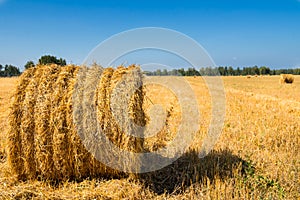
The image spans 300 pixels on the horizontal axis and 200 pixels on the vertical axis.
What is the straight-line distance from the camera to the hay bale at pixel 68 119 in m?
4.07

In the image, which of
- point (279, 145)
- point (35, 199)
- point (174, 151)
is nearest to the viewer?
point (35, 199)

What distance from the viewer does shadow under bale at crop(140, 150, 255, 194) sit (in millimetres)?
4320

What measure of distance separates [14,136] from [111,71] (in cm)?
176

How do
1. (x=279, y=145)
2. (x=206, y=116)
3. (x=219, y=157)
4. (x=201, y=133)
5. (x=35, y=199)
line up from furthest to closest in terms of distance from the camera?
(x=206, y=116) < (x=201, y=133) < (x=279, y=145) < (x=219, y=157) < (x=35, y=199)

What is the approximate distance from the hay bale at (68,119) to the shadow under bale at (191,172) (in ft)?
2.10

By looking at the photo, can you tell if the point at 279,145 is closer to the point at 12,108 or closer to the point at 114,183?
the point at 114,183

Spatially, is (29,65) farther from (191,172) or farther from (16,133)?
(191,172)

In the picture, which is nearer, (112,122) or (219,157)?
(112,122)

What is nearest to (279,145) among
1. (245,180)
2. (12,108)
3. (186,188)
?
(245,180)

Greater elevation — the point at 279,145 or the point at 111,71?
the point at 111,71

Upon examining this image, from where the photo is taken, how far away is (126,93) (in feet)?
13.3

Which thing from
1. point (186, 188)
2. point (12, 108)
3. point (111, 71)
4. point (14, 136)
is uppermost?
point (111, 71)

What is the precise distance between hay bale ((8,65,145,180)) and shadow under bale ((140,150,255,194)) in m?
0.64

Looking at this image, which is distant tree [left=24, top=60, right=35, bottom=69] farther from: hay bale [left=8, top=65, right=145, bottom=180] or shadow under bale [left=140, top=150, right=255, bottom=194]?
shadow under bale [left=140, top=150, right=255, bottom=194]
